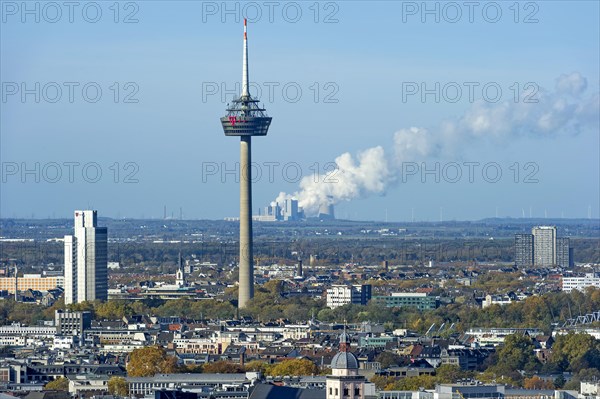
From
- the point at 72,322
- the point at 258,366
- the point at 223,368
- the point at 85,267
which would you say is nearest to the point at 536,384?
the point at 223,368

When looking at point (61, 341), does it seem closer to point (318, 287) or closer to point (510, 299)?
point (510, 299)

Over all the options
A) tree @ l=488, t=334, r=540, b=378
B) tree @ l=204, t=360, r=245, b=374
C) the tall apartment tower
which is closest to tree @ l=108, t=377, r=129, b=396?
tree @ l=204, t=360, r=245, b=374

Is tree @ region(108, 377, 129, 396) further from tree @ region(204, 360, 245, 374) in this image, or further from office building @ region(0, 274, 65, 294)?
office building @ region(0, 274, 65, 294)

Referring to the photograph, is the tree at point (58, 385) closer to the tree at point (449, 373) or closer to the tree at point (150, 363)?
the tree at point (150, 363)

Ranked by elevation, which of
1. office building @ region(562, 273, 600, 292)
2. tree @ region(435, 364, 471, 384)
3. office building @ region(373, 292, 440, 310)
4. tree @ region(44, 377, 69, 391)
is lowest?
tree @ region(44, 377, 69, 391)

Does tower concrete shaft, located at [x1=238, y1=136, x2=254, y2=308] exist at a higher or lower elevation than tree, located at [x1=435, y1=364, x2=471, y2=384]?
higher

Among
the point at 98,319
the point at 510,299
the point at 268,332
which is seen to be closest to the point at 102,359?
the point at 268,332
